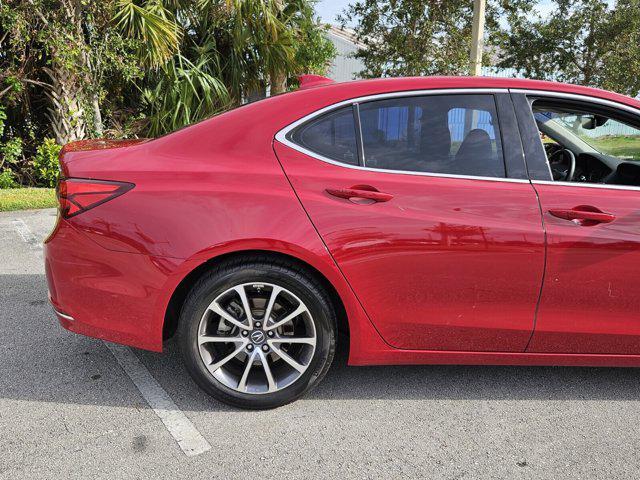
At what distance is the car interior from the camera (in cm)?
285

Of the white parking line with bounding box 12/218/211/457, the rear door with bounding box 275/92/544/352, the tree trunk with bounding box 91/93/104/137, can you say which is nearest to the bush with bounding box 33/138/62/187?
the tree trunk with bounding box 91/93/104/137

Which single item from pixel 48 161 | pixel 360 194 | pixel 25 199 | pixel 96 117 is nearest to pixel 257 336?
pixel 360 194

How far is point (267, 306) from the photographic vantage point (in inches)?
105

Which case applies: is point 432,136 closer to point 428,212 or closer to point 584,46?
point 428,212

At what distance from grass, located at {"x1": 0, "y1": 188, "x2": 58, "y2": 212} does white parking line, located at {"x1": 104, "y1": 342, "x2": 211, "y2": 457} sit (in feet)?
16.1

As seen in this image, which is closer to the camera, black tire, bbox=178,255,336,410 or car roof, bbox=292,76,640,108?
black tire, bbox=178,255,336,410

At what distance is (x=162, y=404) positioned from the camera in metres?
2.79

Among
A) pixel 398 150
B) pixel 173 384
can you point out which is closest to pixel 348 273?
pixel 398 150

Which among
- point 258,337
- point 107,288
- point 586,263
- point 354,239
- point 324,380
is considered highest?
point 354,239

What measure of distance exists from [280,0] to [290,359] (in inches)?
350

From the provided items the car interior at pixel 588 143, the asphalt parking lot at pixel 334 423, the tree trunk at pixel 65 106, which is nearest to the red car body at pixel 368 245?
the car interior at pixel 588 143

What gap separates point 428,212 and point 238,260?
35.5 inches

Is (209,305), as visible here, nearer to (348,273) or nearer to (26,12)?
(348,273)

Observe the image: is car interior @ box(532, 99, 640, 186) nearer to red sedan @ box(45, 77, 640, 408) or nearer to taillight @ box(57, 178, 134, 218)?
red sedan @ box(45, 77, 640, 408)
